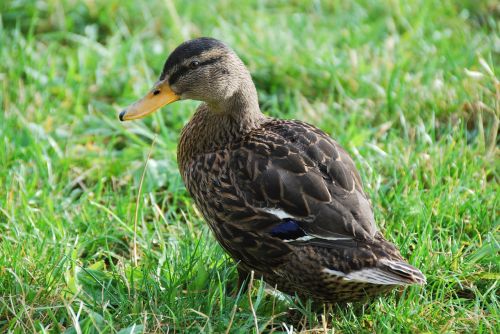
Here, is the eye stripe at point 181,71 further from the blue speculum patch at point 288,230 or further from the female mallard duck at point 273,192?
the blue speculum patch at point 288,230

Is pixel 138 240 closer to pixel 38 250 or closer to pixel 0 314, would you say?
pixel 38 250

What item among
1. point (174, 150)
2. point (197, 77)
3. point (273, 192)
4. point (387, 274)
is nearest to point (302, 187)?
point (273, 192)

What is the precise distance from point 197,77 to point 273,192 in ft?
2.25

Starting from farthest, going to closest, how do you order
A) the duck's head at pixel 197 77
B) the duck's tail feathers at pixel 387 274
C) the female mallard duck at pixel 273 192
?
the duck's head at pixel 197 77, the female mallard duck at pixel 273 192, the duck's tail feathers at pixel 387 274

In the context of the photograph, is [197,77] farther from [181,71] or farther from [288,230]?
[288,230]

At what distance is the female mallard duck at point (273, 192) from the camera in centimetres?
321

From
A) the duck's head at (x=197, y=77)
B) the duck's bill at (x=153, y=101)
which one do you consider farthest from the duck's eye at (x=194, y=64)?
the duck's bill at (x=153, y=101)

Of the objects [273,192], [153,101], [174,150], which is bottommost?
[174,150]

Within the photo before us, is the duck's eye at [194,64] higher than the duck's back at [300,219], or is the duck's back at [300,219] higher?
the duck's eye at [194,64]

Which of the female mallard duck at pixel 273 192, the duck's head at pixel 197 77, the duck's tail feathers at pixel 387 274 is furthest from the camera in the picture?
the duck's head at pixel 197 77

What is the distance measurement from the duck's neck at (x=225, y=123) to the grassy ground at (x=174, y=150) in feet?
1.48

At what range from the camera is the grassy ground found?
10.7 ft

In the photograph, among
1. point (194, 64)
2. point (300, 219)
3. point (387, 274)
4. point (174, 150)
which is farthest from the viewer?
point (174, 150)

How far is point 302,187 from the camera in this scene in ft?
10.8
